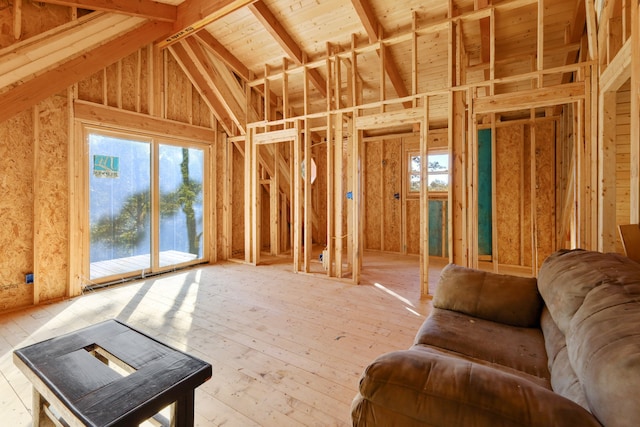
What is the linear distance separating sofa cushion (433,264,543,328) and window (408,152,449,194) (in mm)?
4741

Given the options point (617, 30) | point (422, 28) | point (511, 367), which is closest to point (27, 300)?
Result: point (511, 367)

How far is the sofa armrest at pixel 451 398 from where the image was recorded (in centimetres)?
87

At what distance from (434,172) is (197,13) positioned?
5293 millimetres

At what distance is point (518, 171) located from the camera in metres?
5.56

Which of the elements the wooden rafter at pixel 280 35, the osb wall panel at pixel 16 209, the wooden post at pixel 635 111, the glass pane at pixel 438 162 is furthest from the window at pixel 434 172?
the osb wall panel at pixel 16 209

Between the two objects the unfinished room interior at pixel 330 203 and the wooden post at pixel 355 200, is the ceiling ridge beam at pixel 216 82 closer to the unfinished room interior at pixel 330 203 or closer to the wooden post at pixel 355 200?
the unfinished room interior at pixel 330 203

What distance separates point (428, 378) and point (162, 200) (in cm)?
524

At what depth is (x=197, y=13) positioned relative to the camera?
422 centimetres

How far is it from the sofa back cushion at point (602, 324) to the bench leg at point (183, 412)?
1.52m

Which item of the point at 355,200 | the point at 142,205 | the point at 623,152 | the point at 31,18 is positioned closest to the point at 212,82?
the point at 31,18

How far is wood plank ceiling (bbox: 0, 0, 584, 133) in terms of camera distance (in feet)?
11.7

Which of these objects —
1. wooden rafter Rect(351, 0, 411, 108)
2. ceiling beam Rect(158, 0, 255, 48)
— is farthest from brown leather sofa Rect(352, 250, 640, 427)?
ceiling beam Rect(158, 0, 255, 48)

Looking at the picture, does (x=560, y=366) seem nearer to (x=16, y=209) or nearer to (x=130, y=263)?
(x=16, y=209)

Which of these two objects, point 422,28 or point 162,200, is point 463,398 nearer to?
point 422,28
